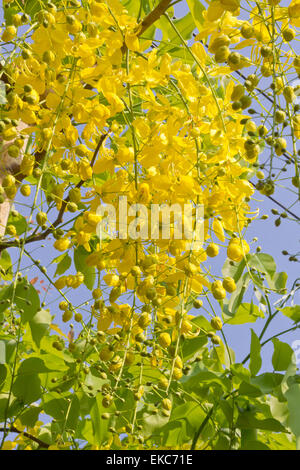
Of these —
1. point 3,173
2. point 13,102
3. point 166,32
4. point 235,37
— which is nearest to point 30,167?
point 13,102

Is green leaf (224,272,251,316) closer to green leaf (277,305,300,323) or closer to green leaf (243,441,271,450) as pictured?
green leaf (277,305,300,323)

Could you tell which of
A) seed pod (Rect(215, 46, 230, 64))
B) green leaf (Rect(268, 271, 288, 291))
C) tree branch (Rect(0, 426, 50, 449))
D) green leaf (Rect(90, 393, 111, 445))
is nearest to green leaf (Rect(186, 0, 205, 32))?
seed pod (Rect(215, 46, 230, 64))

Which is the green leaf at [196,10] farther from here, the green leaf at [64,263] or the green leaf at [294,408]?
the green leaf at [294,408]

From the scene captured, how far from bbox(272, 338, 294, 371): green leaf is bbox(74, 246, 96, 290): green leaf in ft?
1.16

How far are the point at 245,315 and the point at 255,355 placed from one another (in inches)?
7.3

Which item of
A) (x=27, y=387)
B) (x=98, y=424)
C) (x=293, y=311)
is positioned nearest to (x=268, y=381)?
(x=293, y=311)

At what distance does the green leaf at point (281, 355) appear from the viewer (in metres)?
0.88

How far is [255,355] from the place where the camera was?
0.86m

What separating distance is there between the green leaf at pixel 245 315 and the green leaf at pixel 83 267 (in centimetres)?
28

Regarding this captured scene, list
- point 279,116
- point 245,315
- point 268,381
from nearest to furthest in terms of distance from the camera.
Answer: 1. point 279,116
2. point 268,381
3. point 245,315

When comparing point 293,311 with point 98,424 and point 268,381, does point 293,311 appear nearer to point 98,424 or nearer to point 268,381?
point 268,381

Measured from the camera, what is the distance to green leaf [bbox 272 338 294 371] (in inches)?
34.5

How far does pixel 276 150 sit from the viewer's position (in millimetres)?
→ 619
